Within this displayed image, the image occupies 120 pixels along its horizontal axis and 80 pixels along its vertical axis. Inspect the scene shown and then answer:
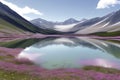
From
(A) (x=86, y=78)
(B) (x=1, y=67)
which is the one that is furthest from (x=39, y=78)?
(B) (x=1, y=67)

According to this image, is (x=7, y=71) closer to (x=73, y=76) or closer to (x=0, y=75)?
(x=0, y=75)

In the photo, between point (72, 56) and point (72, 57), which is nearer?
point (72, 57)

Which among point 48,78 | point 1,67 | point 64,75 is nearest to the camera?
point 48,78

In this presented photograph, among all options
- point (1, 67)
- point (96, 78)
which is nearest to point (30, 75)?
point (1, 67)

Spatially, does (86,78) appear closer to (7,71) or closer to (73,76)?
(73,76)

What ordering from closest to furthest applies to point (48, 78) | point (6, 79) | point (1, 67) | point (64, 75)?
point (6, 79)
point (48, 78)
point (64, 75)
point (1, 67)

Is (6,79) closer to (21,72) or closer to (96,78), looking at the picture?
(21,72)

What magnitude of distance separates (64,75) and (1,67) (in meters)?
10.2

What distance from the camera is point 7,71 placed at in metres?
32.6

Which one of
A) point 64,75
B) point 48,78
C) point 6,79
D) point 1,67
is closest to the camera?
point 6,79

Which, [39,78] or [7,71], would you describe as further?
[7,71]

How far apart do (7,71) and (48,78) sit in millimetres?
6698

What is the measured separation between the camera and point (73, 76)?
31172mm

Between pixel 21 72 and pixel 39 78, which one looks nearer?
pixel 39 78
